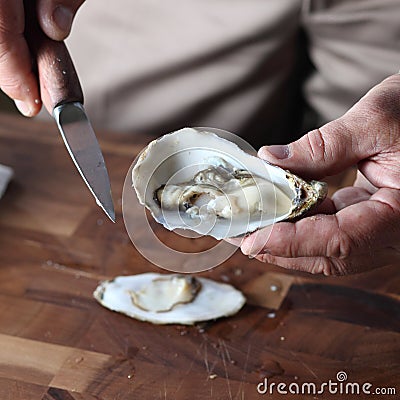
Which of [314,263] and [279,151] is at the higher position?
[279,151]

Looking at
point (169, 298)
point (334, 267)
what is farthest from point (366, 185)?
point (169, 298)

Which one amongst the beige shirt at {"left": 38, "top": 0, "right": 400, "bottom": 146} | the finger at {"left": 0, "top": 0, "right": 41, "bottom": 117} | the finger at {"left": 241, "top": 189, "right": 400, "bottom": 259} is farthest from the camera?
the beige shirt at {"left": 38, "top": 0, "right": 400, "bottom": 146}

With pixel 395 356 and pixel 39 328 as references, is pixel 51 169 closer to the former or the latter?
pixel 39 328

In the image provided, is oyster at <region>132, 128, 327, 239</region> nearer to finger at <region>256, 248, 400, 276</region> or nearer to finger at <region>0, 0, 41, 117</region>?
finger at <region>256, 248, 400, 276</region>

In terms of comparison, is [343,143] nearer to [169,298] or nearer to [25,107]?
[169,298]

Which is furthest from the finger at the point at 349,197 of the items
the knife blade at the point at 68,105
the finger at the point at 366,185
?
the knife blade at the point at 68,105

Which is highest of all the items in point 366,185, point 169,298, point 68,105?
point 68,105

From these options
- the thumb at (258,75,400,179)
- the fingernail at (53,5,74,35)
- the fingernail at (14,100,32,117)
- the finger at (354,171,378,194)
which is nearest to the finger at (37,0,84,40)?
the fingernail at (53,5,74,35)
